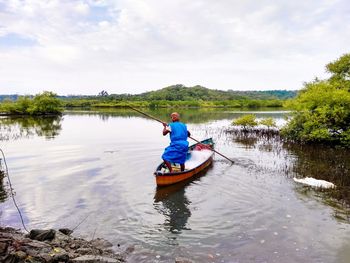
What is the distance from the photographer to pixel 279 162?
17062 mm

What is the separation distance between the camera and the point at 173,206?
33.9 ft

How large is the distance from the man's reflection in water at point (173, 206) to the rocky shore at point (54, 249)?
6.10 feet

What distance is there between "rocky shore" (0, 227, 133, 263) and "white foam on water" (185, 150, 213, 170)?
26.5 ft

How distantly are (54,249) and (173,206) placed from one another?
4.66 m

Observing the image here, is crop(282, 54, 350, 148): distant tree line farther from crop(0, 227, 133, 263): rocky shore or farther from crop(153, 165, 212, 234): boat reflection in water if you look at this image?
crop(0, 227, 133, 263): rocky shore

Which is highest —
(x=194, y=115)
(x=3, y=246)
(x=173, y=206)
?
(x=194, y=115)

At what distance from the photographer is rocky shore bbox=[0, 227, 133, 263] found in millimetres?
5676

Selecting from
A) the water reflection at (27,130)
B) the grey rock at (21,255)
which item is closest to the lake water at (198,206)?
the grey rock at (21,255)

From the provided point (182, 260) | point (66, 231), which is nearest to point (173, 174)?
point (66, 231)

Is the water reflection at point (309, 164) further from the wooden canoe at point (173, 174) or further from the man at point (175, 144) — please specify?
the man at point (175, 144)

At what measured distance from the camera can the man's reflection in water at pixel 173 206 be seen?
29.0 feet

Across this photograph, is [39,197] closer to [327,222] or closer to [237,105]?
[327,222]

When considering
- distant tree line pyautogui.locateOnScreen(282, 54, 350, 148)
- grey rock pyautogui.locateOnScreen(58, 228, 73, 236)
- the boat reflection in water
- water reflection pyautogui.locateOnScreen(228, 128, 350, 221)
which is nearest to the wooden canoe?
the boat reflection in water

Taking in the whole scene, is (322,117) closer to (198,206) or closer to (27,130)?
(198,206)
